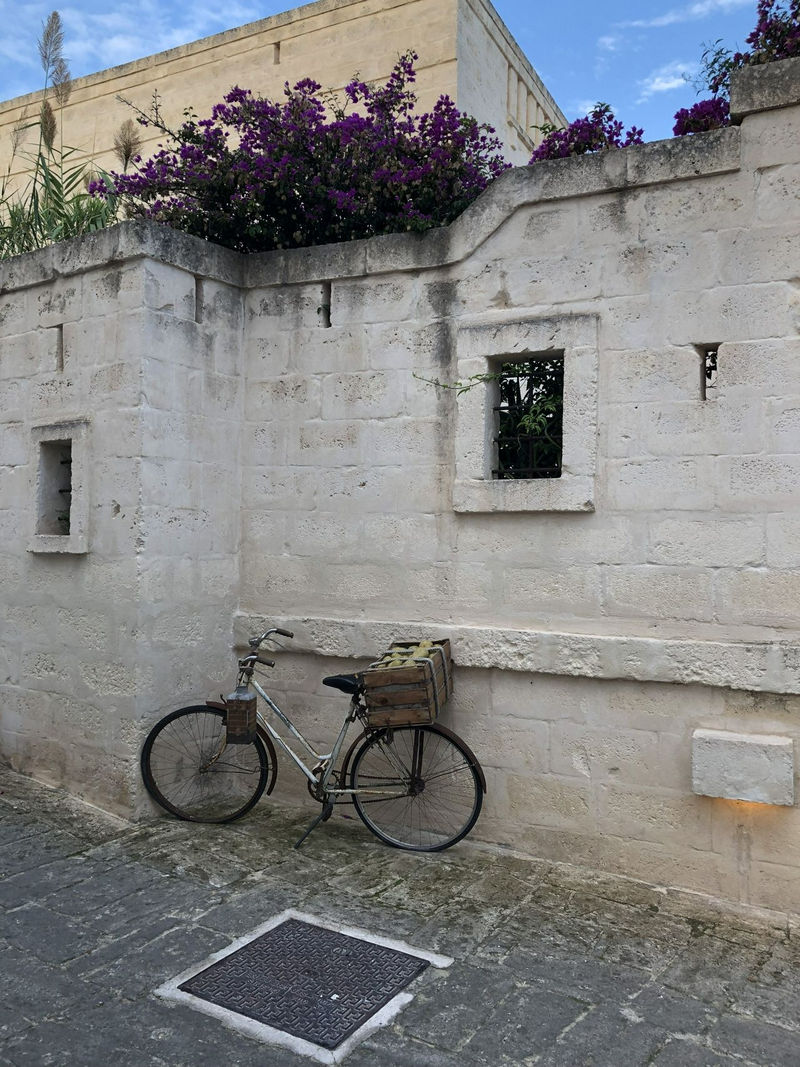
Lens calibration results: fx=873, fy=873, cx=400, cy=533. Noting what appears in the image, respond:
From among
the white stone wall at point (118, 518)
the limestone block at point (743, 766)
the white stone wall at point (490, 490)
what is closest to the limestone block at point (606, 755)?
the white stone wall at point (490, 490)

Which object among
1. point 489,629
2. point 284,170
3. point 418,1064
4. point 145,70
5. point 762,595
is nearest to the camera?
point 418,1064

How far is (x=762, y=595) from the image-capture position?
13.5 ft

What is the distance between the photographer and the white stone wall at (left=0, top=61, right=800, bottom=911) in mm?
4168

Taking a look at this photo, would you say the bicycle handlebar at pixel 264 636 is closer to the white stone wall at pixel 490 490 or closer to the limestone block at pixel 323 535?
the white stone wall at pixel 490 490

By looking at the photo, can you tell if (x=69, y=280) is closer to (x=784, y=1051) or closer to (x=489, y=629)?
(x=489, y=629)

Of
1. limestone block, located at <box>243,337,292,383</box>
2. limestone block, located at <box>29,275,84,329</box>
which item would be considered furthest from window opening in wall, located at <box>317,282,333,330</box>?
limestone block, located at <box>29,275,84,329</box>

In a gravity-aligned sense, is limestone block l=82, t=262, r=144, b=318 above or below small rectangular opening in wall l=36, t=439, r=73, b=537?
above

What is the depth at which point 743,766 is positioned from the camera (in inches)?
158

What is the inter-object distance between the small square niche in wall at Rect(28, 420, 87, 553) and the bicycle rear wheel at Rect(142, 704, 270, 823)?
1227mm

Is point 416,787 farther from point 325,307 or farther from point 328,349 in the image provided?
point 325,307

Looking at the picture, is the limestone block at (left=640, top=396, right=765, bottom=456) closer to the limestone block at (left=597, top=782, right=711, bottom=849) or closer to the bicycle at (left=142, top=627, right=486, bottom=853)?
the limestone block at (left=597, top=782, right=711, bottom=849)

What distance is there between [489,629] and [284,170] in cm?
342

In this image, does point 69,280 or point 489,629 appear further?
point 69,280

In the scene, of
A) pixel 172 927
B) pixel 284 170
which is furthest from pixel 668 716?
pixel 284 170
